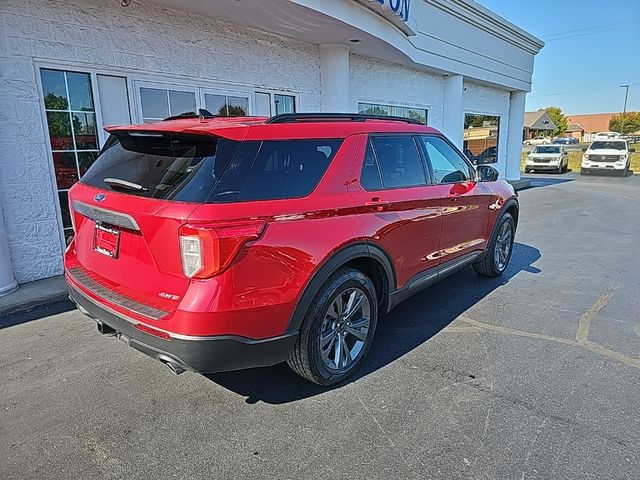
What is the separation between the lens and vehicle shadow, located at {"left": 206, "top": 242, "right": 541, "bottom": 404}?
3209 millimetres

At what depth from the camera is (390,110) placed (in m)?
11.3

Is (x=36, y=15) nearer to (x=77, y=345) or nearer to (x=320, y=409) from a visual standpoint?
(x=77, y=345)

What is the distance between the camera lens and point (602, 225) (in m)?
9.58

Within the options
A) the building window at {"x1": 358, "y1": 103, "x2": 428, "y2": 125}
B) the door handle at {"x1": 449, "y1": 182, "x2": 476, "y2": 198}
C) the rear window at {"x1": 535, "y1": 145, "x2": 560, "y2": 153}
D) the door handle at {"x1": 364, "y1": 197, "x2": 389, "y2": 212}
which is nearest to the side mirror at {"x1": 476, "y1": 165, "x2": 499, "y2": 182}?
the door handle at {"x1": 449, "y1": 182, "x2": 476, "y2": 198}

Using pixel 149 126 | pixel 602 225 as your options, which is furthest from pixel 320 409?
pixel 602 225

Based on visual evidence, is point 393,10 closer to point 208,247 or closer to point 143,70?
point 143,70

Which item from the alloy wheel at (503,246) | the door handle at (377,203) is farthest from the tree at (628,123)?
the door handle at (377,203)

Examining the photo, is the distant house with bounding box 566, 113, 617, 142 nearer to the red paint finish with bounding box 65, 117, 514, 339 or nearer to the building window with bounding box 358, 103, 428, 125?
the building window with bounding box 358, 103, 428, 125

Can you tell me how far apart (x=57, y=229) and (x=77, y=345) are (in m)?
2.42

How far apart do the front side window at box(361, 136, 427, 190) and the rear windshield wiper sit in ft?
5.18

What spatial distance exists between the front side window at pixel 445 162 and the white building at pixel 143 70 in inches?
123

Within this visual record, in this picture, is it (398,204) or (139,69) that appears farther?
(139,69)

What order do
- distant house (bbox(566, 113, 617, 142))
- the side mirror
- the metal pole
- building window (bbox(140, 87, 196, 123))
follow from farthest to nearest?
distant house (bbox(566, 113, 617, 142)), building window (bbox(140, 87, 196, 123)), the side mirror, the metal pole

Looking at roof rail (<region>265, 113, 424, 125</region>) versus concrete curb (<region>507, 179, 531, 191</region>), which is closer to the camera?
roof rail (<region>265, 113, 424, 125</region>)
